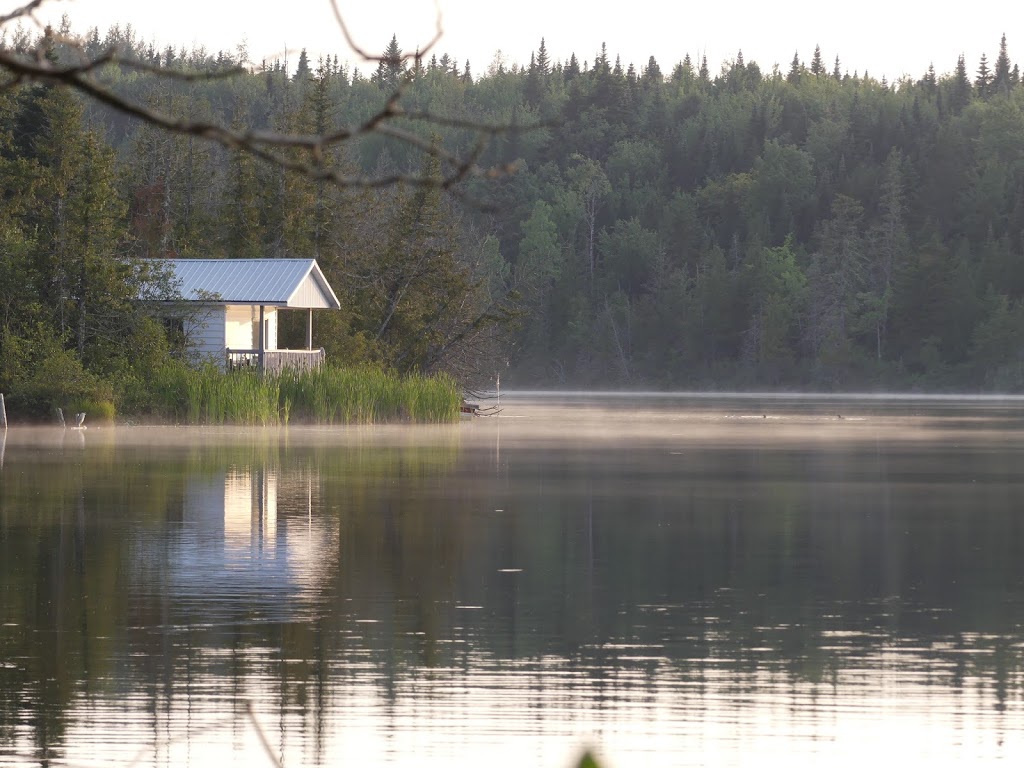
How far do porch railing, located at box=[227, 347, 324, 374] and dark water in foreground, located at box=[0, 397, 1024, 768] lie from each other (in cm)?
2505

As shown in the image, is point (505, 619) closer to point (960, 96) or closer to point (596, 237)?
point (596, 237)

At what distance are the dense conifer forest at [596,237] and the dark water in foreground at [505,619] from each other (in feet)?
74.0

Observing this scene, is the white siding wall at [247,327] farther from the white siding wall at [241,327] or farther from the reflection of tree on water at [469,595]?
the reflection of tree on water at [469,595]

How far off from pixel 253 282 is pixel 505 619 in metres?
46.0

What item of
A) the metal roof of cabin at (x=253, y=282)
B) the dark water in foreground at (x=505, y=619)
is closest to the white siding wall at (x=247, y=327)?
the metal roof of cabin at (x=253, y=282)

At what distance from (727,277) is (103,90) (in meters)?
135

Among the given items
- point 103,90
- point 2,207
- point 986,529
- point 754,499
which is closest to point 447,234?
point 2,207

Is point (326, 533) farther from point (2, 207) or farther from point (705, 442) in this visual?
point (2, 207)

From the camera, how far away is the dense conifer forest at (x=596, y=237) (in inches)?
2149

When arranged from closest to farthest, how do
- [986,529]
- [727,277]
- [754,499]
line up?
[986,529] < [754,499] < [727,277]

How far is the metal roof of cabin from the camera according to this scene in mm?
58781

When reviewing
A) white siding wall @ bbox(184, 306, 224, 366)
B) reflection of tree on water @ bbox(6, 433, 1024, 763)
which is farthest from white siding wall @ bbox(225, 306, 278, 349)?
reflection of tree on water @ bbox(6, 433, 1024, 763)

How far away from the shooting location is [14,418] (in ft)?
175

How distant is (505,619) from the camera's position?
15.0m
